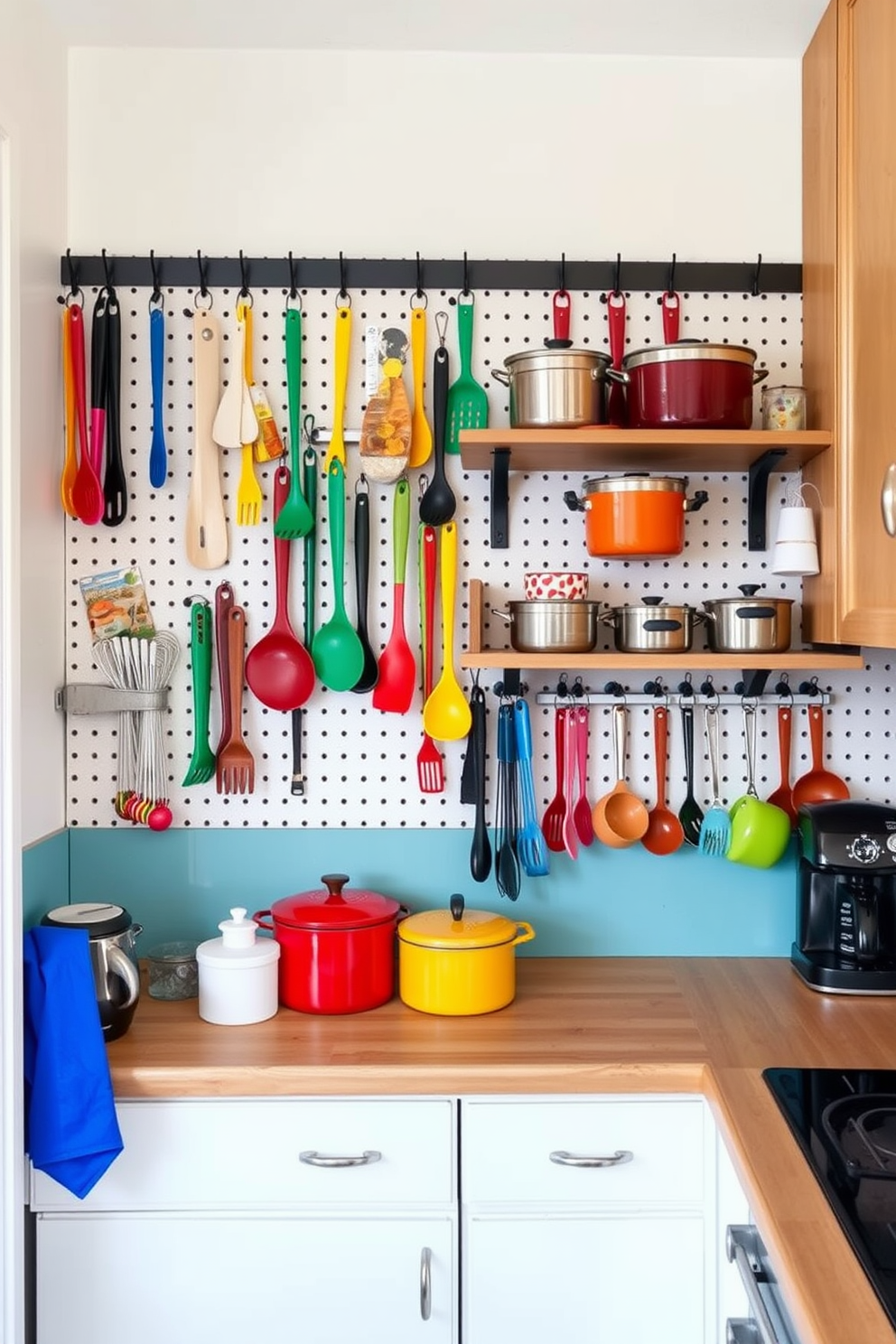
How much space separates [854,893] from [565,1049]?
0.58 meters

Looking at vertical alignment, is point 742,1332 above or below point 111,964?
below

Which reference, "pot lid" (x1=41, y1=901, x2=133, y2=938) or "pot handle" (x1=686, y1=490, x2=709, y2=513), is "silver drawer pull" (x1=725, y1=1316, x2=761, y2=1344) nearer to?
"pot lid" (x1=41, y1=901, x2=133, y2=938)

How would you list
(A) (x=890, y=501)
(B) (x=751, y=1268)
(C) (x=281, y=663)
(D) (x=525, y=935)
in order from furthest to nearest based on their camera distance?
1. (C) (x=281, y=663)
2. (D) (x=525, y=935)
3. (A) (x=890, y=501)
4. (B) (x=751, y=1268)

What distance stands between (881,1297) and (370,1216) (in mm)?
831

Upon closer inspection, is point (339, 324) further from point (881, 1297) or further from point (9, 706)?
point (881, 1297)

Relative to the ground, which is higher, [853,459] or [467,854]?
[853,459]

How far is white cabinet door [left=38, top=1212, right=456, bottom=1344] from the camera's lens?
170 centimetres

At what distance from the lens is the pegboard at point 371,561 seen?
7.07 ft

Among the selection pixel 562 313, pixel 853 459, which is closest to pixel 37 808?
pixel 562 313

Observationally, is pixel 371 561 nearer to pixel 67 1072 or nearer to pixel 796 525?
pixel 796 525

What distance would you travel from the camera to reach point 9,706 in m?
1.66

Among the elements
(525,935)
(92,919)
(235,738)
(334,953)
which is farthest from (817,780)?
(92,919)

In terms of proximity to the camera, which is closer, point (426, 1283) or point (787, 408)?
point (426, 1283)

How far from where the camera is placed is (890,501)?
62.2 inches
